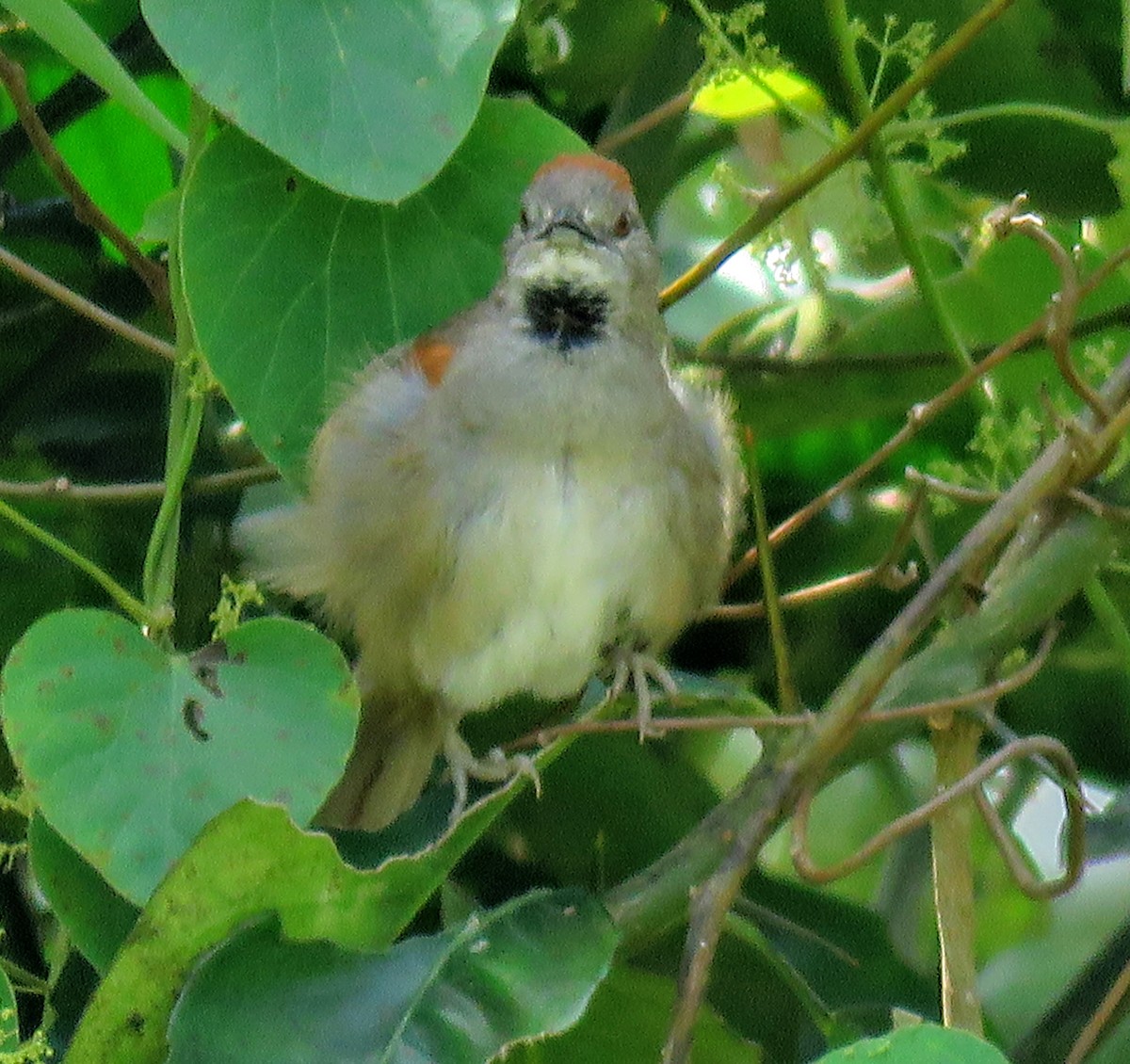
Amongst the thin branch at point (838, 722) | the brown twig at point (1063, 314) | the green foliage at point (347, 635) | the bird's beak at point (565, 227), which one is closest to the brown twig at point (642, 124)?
the green foliage at point (347, 635)

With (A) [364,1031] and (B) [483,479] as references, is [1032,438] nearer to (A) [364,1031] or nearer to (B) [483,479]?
(B) [483,479]

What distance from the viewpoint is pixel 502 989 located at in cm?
195

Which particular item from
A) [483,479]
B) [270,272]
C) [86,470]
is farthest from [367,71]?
[86,470]

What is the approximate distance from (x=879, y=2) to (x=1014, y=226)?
1.99 feet

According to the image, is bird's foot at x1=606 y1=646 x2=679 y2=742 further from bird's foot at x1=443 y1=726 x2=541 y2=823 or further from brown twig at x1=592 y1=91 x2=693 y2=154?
brown twig at x1=592 y1=91 x2=693 y2=154

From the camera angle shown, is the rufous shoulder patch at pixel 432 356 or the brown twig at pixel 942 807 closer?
the brown twig at pixel 942 807

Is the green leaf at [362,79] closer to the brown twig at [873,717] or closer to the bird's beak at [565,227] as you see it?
the bird's beak at [565,227]

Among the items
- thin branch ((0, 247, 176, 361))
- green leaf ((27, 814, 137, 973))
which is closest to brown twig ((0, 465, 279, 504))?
thin branch ((0, 247, 176, 361))

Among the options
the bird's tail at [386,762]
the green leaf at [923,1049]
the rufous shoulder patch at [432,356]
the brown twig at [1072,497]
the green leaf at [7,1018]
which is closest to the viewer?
the green leaf at [923,1049]

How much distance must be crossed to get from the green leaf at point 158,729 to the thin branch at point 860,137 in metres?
0.79

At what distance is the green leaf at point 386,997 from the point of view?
1833mm

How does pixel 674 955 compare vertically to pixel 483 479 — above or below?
below

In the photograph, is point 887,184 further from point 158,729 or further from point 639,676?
point 158,729

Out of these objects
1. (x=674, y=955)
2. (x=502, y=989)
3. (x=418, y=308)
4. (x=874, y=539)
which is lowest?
(x=674, y=955)
